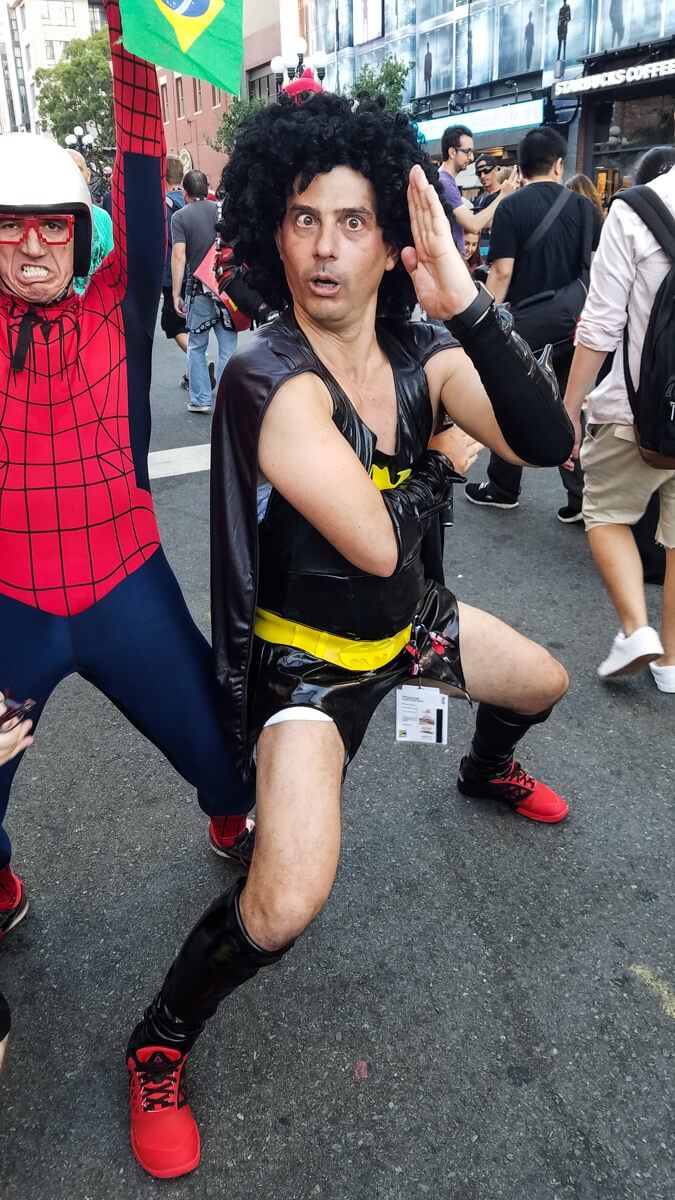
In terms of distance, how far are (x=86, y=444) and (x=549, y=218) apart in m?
3.68

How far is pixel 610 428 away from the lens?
10.9ft

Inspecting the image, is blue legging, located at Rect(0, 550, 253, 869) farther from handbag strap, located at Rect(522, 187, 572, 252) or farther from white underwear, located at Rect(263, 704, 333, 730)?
handbag strap, located at Rect(522, 187, 572, 252)

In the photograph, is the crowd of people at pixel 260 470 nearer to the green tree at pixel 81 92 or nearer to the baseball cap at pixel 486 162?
the baseball cap at pixel 486 162

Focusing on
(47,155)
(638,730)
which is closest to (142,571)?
(47,155)

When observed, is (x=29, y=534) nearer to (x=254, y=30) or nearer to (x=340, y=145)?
(x=340, y=145)

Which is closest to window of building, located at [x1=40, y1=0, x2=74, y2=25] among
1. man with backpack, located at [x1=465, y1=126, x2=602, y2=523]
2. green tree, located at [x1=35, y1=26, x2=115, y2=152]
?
green tree, located at [x1=35, y1=26, x2=115, y2=152]

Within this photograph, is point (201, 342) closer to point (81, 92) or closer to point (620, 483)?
point (620, 483)

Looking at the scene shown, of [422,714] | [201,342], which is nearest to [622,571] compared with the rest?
[422,714]

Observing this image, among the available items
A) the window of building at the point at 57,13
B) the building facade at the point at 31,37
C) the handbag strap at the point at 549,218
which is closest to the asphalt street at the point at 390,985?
the handbag strap at the point at 549,218

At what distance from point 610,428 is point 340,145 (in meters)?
1.79

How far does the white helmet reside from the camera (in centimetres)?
171

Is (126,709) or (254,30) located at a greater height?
(254,30)

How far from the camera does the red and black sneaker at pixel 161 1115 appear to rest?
170 cm

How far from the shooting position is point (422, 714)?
2.20 metres
